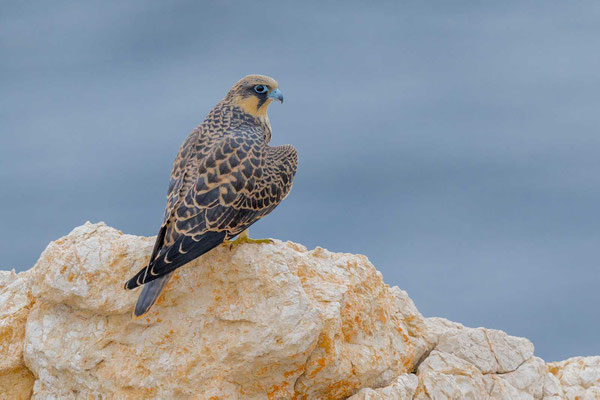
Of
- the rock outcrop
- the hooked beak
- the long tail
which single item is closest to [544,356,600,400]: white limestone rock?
the rock outcrop

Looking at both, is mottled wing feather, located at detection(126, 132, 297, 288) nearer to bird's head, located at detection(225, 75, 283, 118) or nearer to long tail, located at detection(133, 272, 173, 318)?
long tail, located at detection(133, 272, 173, 318)

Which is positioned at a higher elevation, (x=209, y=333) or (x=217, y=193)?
(x=217, y=193)

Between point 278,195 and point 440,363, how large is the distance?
3.23m

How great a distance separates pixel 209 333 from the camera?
859cm

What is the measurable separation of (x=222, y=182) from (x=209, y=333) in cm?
174

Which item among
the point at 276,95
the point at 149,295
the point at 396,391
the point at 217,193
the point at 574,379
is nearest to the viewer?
the point at 149,295

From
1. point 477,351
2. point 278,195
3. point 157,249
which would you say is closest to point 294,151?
point 278,195

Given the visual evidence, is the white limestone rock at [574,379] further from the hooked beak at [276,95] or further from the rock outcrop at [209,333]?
the hooked beak at [276,95]

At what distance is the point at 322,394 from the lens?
9109mm

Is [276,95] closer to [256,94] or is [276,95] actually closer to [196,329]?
[256,94]

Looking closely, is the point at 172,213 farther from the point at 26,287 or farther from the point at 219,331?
the point at 26,287

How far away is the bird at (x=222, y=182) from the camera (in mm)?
8148

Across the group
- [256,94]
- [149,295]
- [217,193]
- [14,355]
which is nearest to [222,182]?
[217,193]

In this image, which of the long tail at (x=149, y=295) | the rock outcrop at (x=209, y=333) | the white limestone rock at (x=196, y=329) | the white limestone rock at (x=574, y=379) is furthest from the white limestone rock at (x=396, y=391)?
the long tail at (x=149, y=295)
